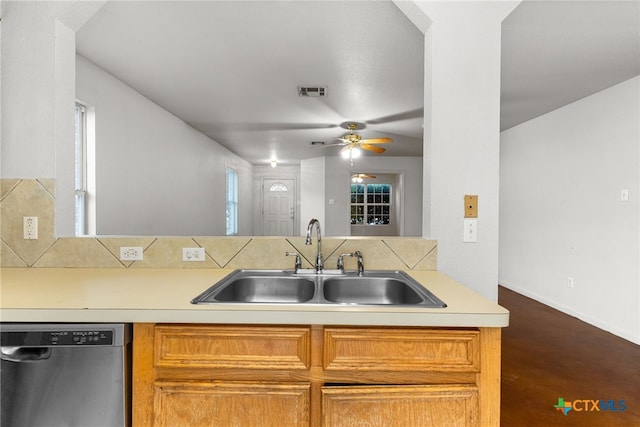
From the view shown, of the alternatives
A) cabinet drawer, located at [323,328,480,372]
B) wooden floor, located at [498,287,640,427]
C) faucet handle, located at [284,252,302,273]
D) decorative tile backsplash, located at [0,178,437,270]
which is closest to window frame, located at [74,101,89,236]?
decorative tile backsplash, located at [0,178,437,270]

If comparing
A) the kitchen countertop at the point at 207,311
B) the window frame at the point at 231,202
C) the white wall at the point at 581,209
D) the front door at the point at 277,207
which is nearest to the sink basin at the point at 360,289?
the kitchen countertop at the point at 207,311

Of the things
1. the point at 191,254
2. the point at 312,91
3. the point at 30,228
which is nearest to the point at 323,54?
the point at 312,91

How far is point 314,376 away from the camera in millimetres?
991

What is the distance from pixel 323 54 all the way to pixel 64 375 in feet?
8.31

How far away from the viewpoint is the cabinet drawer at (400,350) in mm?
970

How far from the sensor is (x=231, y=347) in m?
0.99

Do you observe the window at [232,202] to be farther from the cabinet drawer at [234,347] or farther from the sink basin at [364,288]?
the cabinet drawer at [234,347]

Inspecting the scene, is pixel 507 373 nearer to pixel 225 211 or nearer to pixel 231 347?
pixel 231 347

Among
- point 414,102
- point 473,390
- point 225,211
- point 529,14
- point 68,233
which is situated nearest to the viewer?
point 473,390

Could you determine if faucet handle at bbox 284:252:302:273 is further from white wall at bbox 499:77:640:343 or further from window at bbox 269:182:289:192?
window at bbox 269:182:289:192

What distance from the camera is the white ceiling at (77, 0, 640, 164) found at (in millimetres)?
2027

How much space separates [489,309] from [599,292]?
343 cm

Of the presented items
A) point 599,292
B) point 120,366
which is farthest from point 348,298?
point 599,292

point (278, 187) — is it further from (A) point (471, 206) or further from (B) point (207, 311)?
(B) point (207, 311)
